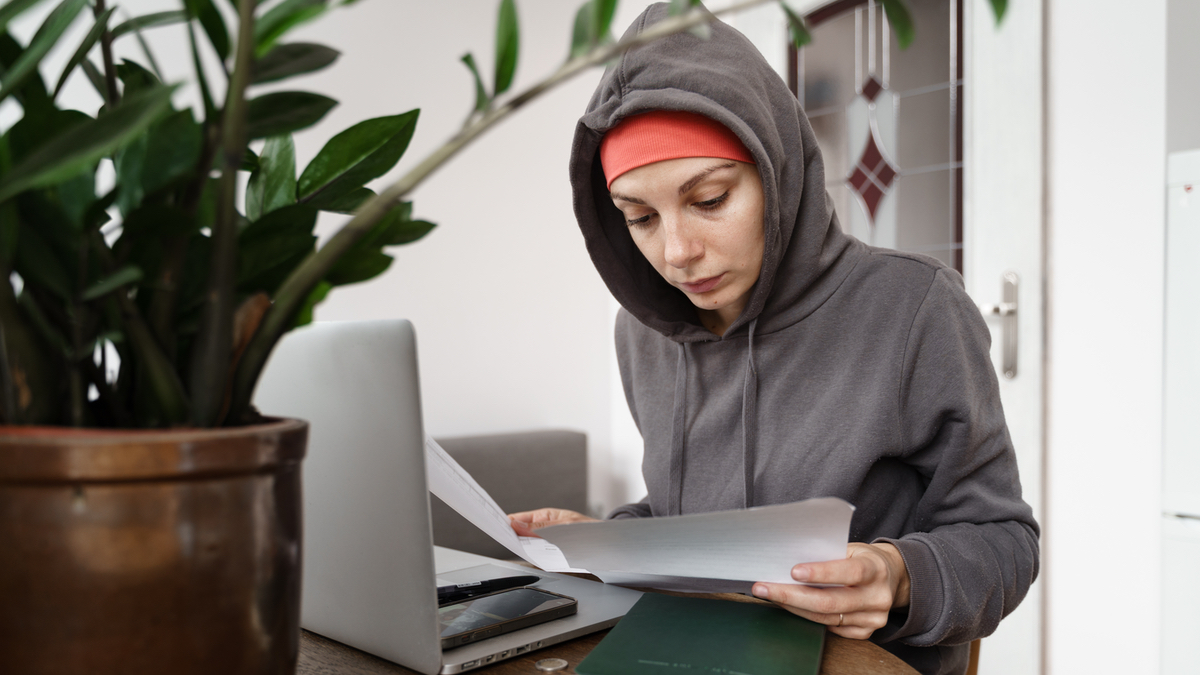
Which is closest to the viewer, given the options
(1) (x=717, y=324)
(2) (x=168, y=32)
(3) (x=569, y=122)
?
(1) (x=717, y=324)

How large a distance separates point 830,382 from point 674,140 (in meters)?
0.37

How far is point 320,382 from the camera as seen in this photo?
0.59 metres

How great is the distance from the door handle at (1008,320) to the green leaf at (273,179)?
1.79 meters

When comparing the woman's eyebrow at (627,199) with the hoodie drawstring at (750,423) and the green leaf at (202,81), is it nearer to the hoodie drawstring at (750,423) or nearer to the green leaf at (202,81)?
the hoodie drawstring at (750,423)

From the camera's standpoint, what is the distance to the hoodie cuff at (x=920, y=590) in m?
0.77

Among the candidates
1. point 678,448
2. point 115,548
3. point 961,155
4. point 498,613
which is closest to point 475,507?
point 498,613

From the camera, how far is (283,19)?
321 millimetres

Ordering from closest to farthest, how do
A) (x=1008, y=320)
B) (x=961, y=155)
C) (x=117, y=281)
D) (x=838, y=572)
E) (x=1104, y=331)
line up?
(x=117, y=281)
(x=838, y=572)
(x=1104, y=331)
(x=1008, y=320)
(x=961, y=155)

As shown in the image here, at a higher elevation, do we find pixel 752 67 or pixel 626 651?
pixel 752 67

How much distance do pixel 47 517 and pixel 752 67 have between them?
2.95 ft

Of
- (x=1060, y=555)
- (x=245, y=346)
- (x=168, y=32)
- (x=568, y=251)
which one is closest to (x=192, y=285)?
(x=245, y=346)

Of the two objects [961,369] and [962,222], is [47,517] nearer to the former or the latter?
[961,369]

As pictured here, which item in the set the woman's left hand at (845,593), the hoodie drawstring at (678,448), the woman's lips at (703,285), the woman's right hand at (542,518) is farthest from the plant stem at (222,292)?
the hoodie drawstring at (678,448)

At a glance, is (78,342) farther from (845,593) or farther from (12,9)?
(845,593)
